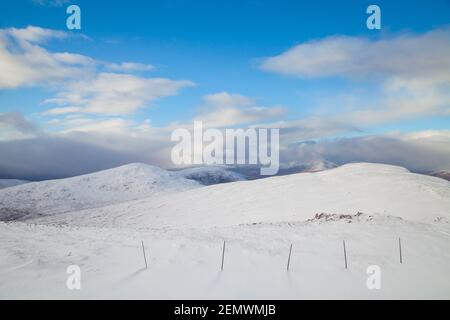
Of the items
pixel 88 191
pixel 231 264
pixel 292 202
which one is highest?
pixel 292 202

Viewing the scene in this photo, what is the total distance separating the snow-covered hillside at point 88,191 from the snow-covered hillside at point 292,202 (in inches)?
917

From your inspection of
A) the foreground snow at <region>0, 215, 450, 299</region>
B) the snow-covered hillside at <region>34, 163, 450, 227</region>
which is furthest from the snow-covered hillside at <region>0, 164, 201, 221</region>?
the foreground snow at <region>0, 215, 450, 299</region>

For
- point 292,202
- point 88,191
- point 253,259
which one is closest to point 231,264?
point 253,259

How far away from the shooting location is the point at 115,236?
19.8 m

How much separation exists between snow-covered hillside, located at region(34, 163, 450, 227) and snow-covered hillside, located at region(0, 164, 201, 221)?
917 inches

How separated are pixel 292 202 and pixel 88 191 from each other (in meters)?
73.1

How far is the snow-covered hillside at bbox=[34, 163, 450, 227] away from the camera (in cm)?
3203

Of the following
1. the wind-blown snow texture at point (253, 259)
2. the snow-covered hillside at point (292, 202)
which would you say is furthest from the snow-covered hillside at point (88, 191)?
the wind-blown snow texture at point (253, 259)

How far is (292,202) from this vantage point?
40469 millimetres

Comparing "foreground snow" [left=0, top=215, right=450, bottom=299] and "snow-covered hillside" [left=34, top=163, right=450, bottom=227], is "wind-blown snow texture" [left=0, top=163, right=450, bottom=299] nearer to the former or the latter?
"foreground snow" [left=0, top=215, right=450, bottom=299]

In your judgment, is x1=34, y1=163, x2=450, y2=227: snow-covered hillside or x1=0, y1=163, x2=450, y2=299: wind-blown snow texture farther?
x1=34, y1=163, x2=450, y2=227: snow-covered hillside

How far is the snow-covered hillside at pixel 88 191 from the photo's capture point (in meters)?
76.1

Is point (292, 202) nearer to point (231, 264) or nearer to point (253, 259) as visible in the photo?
point (253, 259)

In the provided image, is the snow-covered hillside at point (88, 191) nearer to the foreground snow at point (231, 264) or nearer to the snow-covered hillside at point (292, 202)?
the snow-covered hillside at point (292, 202)
